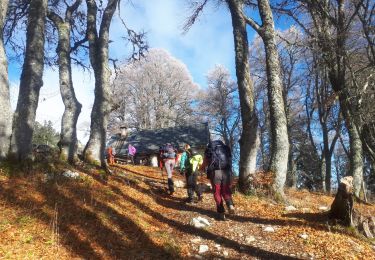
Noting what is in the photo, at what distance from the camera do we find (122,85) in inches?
1468

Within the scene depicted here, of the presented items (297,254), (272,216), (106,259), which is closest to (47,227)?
(106,259)

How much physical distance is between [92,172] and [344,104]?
9284mm

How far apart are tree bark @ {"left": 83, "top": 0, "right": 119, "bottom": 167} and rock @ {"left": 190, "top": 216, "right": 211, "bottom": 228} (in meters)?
4.95

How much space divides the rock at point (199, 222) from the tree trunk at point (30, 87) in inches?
174

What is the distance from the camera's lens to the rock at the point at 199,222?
294 inches

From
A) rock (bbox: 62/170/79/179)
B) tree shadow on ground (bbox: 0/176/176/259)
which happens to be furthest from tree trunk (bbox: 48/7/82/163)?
tree shadow on ground (bbox: 0/176/176/259)

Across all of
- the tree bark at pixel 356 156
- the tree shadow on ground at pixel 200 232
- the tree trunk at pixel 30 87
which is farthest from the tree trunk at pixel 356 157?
the tree trunk at pixel 30 87

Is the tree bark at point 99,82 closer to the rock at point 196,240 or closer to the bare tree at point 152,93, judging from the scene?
the rock at point 196,240

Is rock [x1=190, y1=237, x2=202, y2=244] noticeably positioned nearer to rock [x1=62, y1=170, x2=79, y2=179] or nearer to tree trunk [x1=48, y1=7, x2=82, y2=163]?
rock [x1=62, y1=170, x2=79, y2=179]

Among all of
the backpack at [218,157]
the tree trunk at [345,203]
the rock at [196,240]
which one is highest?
the backpack at [218,157]

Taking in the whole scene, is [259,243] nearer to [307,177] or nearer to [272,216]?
[272,216]

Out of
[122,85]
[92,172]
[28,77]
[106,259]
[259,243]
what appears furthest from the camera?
[122,85]

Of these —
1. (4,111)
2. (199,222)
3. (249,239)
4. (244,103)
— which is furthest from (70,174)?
(244,103)

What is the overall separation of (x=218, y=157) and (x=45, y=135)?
4045 centimetres
